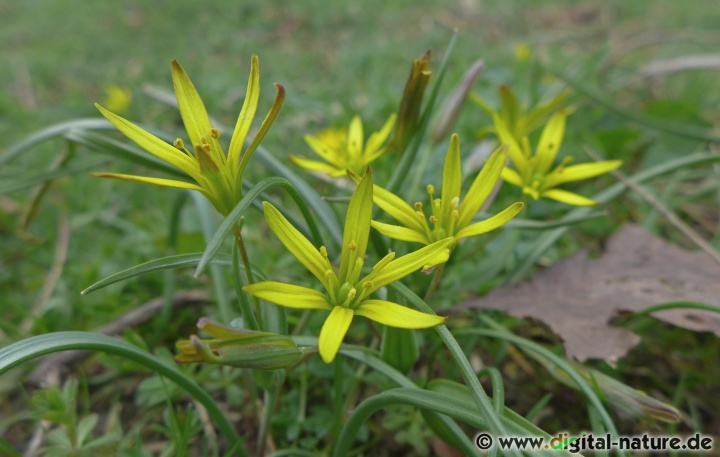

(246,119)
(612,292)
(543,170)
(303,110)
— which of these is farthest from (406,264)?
(303,110)

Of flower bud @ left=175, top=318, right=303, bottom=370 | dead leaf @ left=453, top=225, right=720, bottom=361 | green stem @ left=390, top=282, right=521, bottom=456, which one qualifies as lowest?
dead leaf @ left=453, top=225, right=720, bottom=361

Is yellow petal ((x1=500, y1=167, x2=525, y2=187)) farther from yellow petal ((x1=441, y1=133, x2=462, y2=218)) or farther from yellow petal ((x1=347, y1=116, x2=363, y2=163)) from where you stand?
yellow petal ((x1=347, y1=116, x2=363, y2=163))

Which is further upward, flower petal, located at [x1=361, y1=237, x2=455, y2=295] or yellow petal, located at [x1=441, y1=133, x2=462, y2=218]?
yellow petal, located at [x1=441, y1=133, x2=462, y2=218]

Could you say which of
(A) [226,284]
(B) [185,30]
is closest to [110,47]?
(B) [185,30]

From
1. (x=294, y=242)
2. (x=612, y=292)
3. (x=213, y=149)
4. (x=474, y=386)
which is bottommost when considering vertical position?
(x=612, y=292)

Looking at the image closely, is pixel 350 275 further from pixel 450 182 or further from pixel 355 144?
pixel 355 144

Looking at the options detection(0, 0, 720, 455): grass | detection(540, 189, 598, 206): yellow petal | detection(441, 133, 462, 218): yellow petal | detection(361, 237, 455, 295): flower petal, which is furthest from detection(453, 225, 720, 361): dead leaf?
detection(361, 237, 455, 295): flower petal

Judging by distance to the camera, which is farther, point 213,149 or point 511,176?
point 511,176
